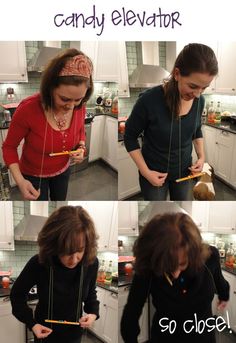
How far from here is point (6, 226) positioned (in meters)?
0.97

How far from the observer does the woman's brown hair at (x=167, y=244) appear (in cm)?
79

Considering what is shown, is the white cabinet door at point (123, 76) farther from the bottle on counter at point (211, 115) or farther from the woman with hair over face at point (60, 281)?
the woman with hair over face at point (60, 281)

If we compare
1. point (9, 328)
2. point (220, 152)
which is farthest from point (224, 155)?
point (9, 328)

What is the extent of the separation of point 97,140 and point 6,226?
0.38 m

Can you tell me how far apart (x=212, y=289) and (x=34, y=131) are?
2.06ft

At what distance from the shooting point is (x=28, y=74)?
776 mm

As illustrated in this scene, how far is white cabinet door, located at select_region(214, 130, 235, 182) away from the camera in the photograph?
0.87 meters

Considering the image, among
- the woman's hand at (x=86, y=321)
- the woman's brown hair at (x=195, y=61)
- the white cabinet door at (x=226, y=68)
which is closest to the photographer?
the woman's brown hair at (x=195, y=61)

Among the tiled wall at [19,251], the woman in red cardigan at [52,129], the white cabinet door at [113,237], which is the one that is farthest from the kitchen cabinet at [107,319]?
the woman in red cardigan at [52,129]

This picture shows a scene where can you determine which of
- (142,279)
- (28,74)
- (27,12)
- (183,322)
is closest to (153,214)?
(142,279)

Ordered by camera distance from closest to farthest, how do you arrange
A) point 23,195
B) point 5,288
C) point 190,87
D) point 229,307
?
point 190,87
point 23,195
point 229,307
point 5,288

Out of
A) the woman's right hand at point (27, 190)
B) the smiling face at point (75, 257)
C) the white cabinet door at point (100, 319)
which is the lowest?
the white cabinet door at point (100, 319)

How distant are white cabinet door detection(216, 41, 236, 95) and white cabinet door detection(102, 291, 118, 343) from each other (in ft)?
2.19

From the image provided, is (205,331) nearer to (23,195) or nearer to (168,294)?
(168,294)
